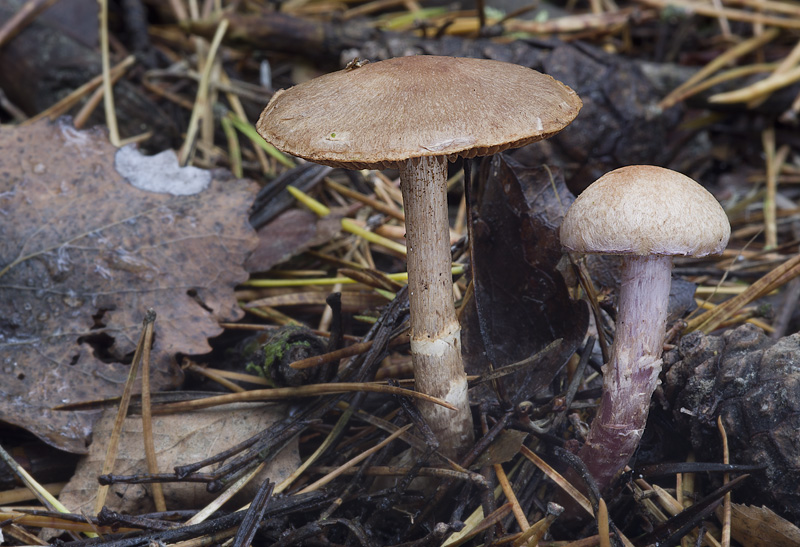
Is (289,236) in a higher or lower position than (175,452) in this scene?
higher

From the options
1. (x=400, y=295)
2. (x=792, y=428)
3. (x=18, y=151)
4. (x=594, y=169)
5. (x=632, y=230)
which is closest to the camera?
(x=632, y=230)

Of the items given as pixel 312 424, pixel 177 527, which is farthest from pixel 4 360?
pixel 312 424

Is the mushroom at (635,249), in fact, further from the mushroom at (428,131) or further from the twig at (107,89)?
the twig at (107,89)

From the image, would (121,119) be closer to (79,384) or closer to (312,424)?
(79,384)

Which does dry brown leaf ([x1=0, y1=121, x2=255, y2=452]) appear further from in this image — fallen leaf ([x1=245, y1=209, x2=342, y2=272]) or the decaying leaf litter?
fallen leaf ([x1=245, y1=209, x2=342, y2=272])

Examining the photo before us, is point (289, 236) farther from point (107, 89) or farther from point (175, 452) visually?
point (107, 89)

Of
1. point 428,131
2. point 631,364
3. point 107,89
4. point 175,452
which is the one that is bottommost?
point 175,452

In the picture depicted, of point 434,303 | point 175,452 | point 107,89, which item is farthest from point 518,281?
point 107,89
